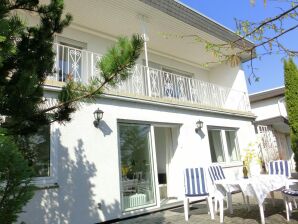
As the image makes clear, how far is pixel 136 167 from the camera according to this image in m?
7.95

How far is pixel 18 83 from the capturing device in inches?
115

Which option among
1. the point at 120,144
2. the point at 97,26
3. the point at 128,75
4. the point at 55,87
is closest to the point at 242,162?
the point at 120,144

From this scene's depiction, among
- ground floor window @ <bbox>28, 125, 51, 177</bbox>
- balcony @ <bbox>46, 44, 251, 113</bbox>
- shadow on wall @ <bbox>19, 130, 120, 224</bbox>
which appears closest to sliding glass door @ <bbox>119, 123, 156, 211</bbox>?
shadow on wall @ <bbox>19, 130, 120, 224</bbox>

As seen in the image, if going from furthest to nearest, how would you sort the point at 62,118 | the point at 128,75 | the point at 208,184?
the point at 208,184
the point at 62,118
the point at 128,75

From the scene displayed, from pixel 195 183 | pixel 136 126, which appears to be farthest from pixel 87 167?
pixel 195 183

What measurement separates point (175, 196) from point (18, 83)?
7277 mm

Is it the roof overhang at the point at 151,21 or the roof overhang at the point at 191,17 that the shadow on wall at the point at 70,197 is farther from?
the roof overhang at the point at 191,17

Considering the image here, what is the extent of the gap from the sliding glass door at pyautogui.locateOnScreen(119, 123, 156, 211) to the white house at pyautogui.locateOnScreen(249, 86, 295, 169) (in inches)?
263

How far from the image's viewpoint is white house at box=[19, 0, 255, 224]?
6.25m

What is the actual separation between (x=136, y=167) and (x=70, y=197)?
2.23 meters

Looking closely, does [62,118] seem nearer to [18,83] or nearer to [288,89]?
[18,83]

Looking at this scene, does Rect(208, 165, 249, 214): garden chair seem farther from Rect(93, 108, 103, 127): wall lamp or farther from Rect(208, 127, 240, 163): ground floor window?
Rect(208, 127, 240, 163): ground floor window

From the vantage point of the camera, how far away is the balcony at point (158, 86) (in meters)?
7.96

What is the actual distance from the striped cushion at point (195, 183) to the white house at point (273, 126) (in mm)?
6791
